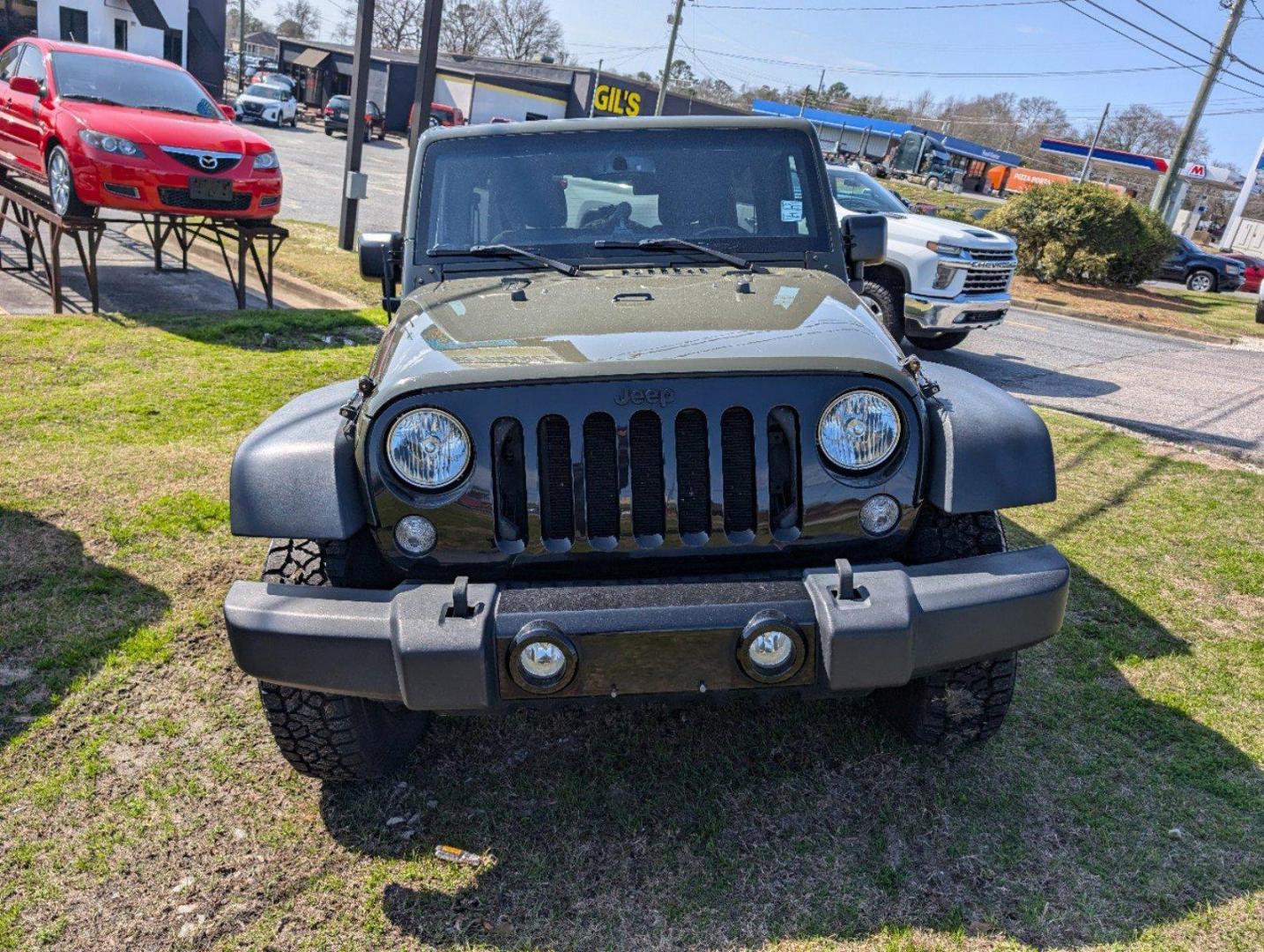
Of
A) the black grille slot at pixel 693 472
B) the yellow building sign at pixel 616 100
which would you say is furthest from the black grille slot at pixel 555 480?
the yellow building sign at pixel 616 100

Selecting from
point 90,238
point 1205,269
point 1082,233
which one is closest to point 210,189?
point 90,238

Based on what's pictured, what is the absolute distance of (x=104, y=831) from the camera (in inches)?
107

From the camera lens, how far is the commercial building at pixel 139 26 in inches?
1117

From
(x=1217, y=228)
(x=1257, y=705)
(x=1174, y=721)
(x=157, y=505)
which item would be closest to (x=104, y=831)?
(x=157, y=505)

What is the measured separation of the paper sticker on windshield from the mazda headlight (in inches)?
282

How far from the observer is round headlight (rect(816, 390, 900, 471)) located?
8.16ft

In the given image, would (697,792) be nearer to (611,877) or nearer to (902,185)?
(611,877)

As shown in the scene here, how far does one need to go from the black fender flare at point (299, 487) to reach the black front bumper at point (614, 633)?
18 cm

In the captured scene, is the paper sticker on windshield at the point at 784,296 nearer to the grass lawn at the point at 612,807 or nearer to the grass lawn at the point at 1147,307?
the grass lawn at the point at 612,807

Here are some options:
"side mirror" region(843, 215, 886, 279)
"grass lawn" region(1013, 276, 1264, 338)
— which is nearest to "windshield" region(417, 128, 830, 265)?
"side mirror" region(843, 215, 886, 279)

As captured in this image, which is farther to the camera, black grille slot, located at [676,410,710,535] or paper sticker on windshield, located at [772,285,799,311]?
paper sticker on windshield, located at [772,285,799,311]

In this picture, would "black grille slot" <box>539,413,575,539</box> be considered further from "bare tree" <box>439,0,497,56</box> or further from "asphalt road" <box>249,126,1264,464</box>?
"bare tree" <box>439,0,497,56</box>

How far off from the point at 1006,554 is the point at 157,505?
391 cm

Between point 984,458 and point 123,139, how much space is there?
26.8 ft
